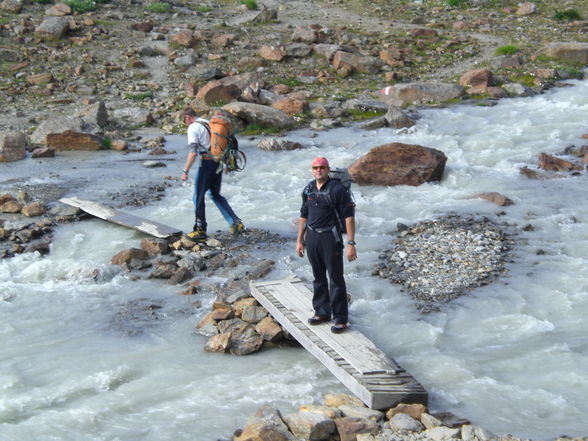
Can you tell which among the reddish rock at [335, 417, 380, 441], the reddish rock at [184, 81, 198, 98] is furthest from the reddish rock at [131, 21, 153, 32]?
the reddish rock at [335, 417, 380, 441]

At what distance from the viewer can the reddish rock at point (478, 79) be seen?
74.8 ft

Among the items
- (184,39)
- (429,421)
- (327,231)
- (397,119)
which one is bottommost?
(397,119)

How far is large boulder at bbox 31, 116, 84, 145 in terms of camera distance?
18.9m

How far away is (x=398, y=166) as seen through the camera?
15.9 m

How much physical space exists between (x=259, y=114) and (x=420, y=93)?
5338 millimetres

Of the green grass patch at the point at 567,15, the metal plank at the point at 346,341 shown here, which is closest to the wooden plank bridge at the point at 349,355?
the metal plank at the point at 346,341

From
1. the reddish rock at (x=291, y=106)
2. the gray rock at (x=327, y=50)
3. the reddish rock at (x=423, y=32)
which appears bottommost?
the reddish rock at (x=291, y=106)

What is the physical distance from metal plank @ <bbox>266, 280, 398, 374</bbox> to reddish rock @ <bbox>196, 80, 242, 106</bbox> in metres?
12.3

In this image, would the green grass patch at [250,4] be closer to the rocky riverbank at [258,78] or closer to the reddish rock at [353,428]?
the rocky riverbank at [258,78]

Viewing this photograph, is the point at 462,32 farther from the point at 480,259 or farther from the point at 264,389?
the point at 264,389

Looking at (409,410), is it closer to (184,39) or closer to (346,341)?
(346,341)

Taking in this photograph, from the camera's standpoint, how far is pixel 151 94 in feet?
76.0

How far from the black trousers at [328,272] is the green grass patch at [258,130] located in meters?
11.5

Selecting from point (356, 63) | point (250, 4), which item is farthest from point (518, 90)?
point (250, 4)
